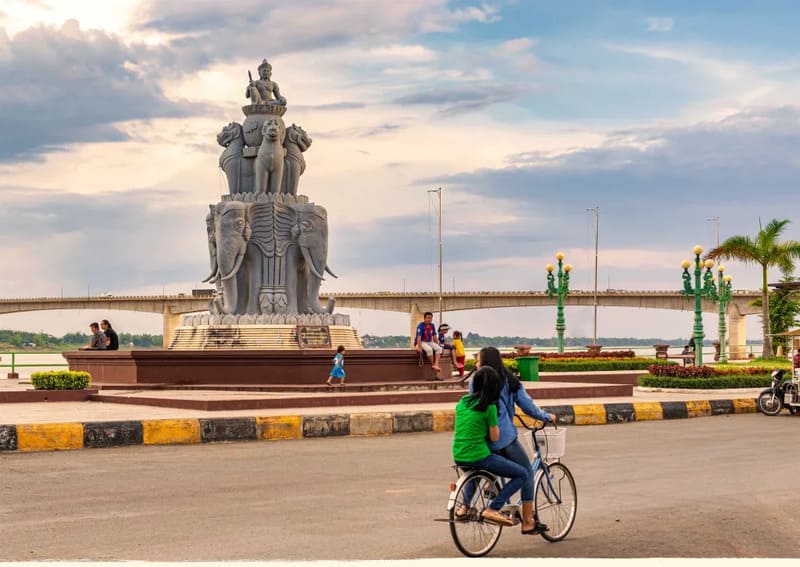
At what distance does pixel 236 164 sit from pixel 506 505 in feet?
59.4

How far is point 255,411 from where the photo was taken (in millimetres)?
17812

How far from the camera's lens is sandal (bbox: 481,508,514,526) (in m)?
7.74

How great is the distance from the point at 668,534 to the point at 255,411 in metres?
10.1

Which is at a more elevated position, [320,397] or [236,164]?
[236,164]

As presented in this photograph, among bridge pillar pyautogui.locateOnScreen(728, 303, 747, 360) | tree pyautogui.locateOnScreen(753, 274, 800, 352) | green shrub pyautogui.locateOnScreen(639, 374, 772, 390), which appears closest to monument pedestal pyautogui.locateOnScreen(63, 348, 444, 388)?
green shrub pyautogui.locateOnScreen(639, 374, 772, 390)

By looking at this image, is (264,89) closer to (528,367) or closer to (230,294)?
(230,294)

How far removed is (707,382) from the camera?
974 inches

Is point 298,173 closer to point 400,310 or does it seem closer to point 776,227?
point 776,227

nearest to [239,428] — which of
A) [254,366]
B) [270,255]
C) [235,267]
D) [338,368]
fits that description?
[338,368]

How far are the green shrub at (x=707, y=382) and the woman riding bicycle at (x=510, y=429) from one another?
17.1 m

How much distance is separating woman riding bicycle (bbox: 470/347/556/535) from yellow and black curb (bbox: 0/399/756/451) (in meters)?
7.89

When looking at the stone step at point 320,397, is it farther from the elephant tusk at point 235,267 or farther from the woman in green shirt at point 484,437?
the woman in green shirt at point 484,437

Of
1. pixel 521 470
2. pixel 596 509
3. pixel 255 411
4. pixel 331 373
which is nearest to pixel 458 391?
pixel 331 373

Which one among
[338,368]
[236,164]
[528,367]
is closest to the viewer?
[338,368]
